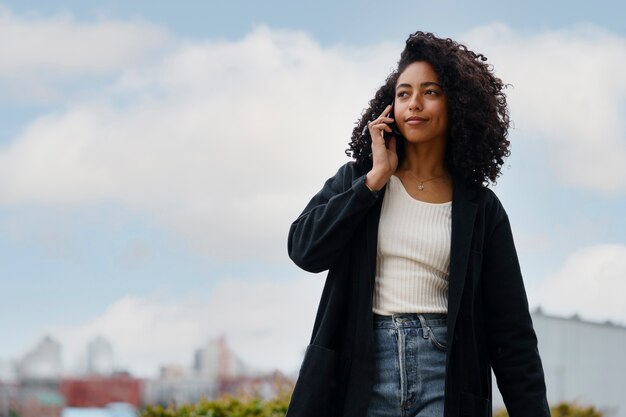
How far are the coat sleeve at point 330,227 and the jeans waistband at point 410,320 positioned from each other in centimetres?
24

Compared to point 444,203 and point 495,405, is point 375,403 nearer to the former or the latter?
point 444,203

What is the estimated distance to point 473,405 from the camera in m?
2.78

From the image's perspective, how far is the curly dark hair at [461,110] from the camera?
9.71 feet

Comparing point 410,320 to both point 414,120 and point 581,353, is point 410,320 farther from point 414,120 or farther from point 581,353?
point 581,353

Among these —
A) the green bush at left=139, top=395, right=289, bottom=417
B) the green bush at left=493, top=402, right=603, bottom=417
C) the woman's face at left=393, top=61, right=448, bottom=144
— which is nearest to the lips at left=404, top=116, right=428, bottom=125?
the woman's face at left=393, top=61, right=448, bottom=144

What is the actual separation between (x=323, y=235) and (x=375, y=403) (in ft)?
1.70

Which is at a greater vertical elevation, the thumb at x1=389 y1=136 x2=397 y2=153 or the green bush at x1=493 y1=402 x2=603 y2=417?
the thumb at x1=389 y1=136 x2=397 y2=153

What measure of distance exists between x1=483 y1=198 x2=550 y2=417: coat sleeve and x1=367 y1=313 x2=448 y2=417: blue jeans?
0.25 meters

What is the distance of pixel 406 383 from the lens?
270 cm

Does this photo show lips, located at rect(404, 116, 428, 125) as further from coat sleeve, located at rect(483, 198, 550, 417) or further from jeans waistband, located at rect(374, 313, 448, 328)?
jeans waistband, located at rect(374, 313, 448, 328)

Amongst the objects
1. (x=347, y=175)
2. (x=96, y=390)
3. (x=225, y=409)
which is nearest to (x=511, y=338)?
(x=347, y=175)

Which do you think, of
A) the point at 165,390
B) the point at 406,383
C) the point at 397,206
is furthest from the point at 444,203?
the point at 165,390

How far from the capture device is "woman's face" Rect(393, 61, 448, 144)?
2918mm

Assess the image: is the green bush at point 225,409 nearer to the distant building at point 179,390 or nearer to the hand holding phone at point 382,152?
the distant building at point 179,390
